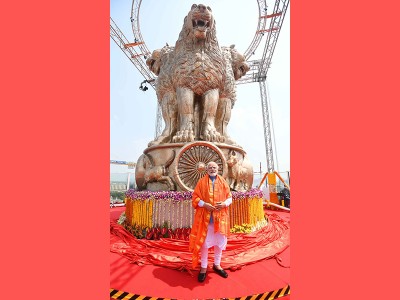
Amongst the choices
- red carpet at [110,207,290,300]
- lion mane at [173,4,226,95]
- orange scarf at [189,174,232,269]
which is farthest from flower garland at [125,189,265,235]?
lion mane at [173,4,226,95]

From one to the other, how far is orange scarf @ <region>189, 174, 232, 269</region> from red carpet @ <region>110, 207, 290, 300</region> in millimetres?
256

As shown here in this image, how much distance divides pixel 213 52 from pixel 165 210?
3490 mm

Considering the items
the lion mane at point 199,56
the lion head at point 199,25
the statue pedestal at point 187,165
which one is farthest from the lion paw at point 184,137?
the lion head at point 199,25

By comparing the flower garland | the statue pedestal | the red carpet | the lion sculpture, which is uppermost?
the lion sculpture

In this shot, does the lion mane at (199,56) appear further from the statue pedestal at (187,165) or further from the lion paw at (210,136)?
the statue pedestal at (187,165)

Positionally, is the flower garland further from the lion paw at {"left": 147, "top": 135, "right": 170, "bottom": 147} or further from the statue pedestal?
the lion paw at {"left": 147, "top": 135, "right": 170, "bottom": 147}

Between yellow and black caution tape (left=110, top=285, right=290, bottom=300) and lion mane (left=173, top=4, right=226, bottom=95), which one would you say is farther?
lion mane (left=173, top=4, right=226, bottom=95)

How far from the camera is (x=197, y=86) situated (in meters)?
5.13

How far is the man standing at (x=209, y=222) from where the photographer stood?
8.29ft

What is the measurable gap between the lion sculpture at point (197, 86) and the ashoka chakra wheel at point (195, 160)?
48cm

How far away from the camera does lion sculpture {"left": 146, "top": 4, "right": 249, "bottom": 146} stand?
197 inches

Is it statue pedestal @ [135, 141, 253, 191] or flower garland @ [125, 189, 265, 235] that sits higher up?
statue pedestal @ [135, 141, 253, 191]

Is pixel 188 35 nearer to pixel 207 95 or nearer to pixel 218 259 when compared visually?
pixel 207 95

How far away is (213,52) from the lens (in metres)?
5.23
